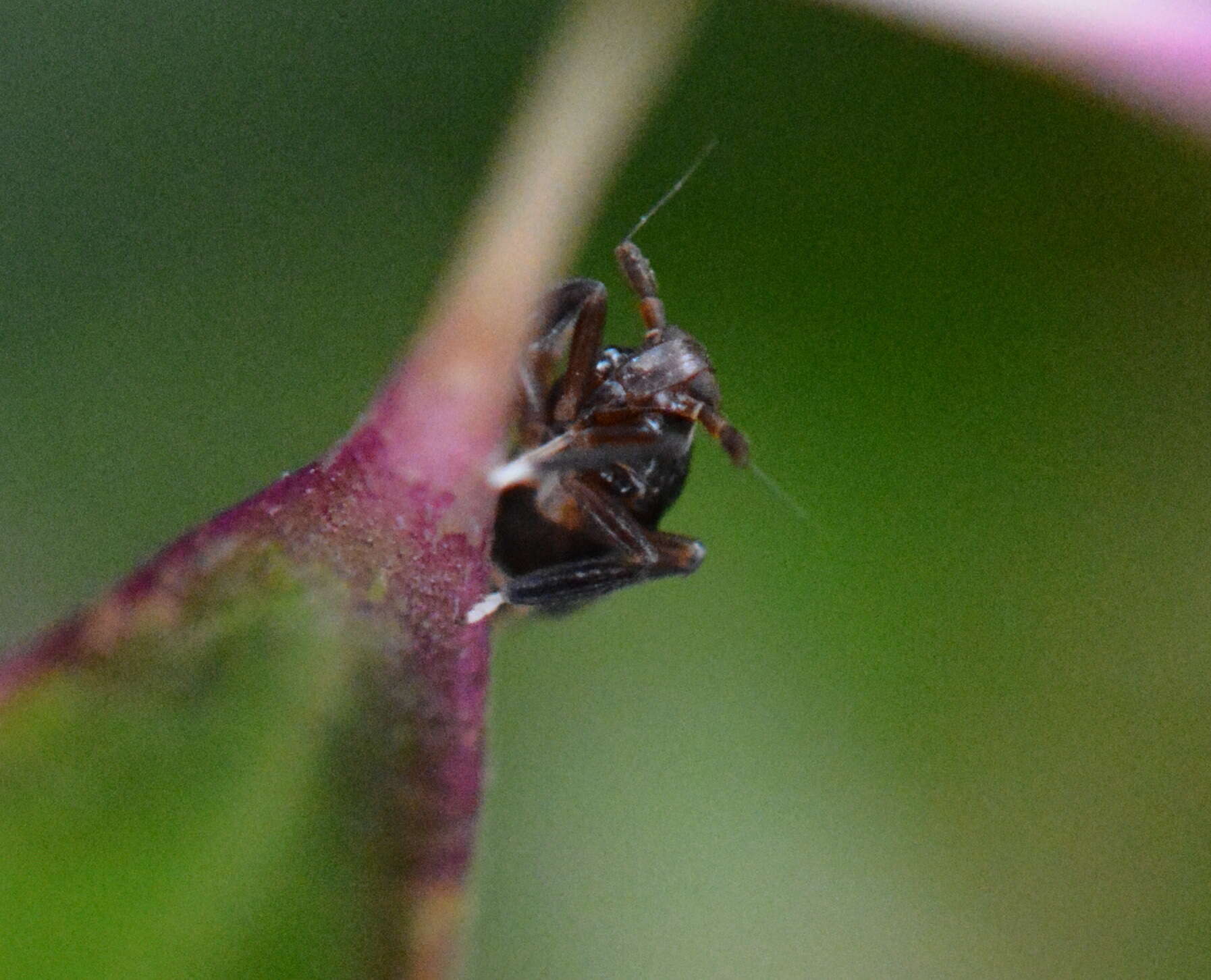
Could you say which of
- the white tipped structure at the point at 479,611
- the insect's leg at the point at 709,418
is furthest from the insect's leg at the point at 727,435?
the white tipped structure at the point at 479,611

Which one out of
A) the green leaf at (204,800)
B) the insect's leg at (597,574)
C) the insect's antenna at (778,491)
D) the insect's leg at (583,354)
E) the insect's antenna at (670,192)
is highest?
the insect's antenna at (670,192)

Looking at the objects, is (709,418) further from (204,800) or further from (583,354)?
(204,800)

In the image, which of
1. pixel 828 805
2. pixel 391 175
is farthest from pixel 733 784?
pixel 391 175

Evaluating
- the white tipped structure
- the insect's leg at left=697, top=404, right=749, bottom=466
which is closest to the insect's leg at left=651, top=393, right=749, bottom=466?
the insect's leg at left=697, top=404, right=749, bottom=466

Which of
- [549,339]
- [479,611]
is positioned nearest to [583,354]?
[549,339]

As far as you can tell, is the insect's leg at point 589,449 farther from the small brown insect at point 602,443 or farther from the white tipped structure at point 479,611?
the white tipped structure at point 479,611

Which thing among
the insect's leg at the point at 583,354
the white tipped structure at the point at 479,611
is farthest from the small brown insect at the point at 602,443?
the white tipped structure at the point at 479,611

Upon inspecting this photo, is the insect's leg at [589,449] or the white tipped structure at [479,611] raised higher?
the insect's leg at [589,449]

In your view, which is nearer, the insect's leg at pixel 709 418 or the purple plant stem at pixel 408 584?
the purple plant stem at pixel 408 584
